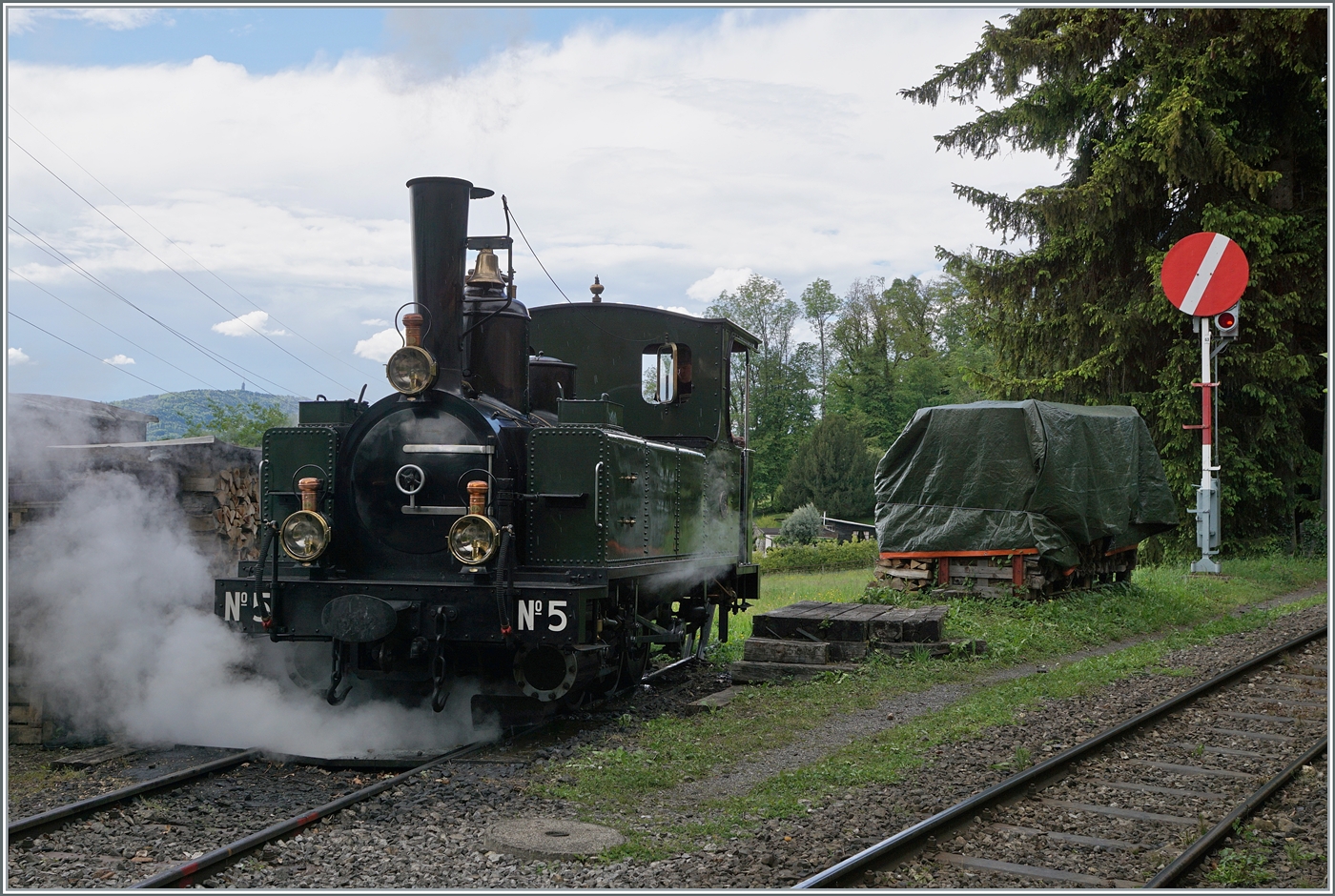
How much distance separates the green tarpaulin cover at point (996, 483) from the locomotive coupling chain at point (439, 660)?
25.1ft

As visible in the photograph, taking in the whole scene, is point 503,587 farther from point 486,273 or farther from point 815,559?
point 815,559

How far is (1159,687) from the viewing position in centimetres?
823

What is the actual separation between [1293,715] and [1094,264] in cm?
1512

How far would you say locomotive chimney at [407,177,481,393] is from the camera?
21.4ft

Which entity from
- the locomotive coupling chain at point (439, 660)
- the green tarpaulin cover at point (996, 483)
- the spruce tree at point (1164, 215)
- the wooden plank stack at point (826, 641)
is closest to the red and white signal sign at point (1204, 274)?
the spruce tree at point (1164, 215)

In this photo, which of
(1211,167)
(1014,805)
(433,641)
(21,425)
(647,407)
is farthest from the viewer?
(1211,167)

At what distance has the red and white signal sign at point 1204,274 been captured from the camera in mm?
15656

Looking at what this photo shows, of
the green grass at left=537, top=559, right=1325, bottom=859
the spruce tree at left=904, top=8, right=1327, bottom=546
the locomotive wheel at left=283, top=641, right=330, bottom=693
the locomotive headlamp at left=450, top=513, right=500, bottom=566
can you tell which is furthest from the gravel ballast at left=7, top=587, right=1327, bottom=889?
the spruce tree at left=904, top=8, right=1327, bottom=546

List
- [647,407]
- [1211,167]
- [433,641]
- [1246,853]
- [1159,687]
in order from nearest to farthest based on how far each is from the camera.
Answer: [1246,853]
[433,641]
[1159,687]
[647,407]
[1211,167]

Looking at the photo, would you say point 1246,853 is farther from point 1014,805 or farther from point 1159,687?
point 1159,687

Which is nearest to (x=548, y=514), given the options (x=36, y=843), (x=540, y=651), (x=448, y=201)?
(x=540, y=651)

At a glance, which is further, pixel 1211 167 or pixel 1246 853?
pixel 1211 167

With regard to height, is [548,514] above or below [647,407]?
below

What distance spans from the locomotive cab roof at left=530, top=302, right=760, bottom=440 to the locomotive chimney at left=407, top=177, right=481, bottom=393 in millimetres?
2554
